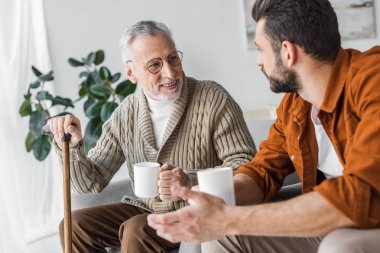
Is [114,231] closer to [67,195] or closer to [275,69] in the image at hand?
[67,195]

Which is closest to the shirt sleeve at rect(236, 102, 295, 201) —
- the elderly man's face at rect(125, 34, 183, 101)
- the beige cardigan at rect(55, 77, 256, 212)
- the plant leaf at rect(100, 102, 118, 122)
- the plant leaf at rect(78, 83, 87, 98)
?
the beige cardigan at rect(55, 77, 256, 212)

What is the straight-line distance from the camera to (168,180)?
1.90m

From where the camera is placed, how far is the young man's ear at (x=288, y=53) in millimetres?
1613

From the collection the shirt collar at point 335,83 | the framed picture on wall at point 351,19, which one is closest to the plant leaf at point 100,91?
the framed picture on wall at point 351,19

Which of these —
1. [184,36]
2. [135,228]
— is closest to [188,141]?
[135,228]

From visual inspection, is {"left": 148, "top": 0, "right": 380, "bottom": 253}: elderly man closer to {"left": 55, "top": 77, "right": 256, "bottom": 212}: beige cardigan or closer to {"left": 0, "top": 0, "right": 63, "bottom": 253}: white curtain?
{"left": 55, "top": 77, "right": 256, "bottom": 212}: beige cardigan

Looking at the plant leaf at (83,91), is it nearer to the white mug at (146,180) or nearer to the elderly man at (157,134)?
the elderly man at (157,134)

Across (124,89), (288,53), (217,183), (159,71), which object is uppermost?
(288,53)

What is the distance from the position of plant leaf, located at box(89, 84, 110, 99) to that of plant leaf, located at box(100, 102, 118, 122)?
0.09 m

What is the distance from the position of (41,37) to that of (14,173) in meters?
0.87

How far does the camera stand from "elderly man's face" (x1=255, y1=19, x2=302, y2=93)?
1657 mm

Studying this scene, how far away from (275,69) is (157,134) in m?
0.76

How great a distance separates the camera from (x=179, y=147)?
226 cm

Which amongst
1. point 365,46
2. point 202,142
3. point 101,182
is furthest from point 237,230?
point 365,46
